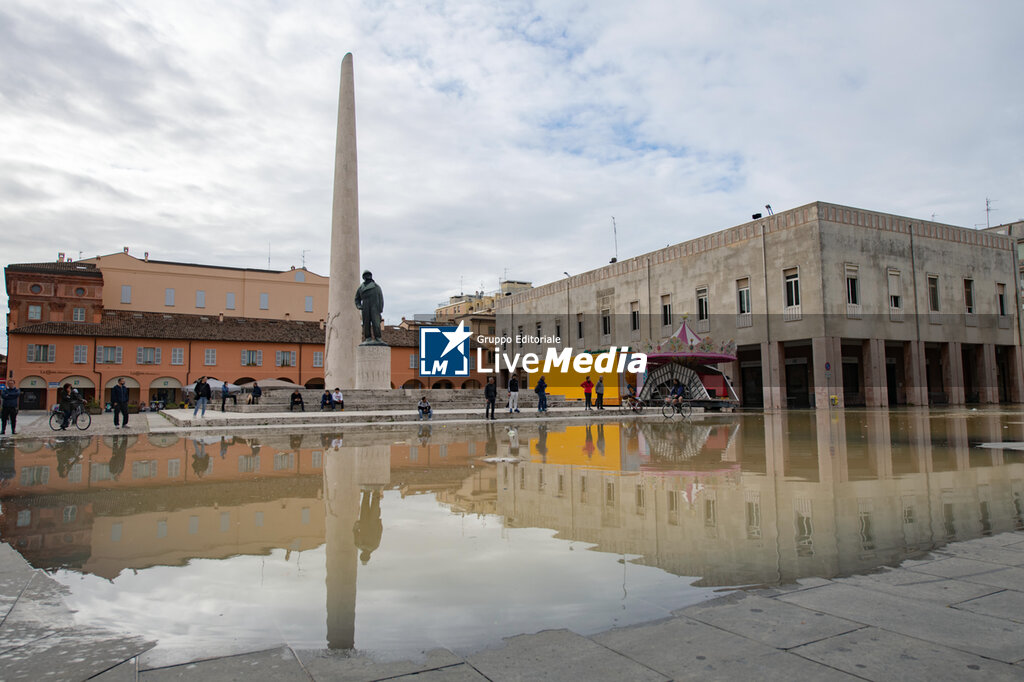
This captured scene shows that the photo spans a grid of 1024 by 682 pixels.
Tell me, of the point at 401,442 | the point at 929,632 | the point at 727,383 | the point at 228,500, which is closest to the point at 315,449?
the point at 401,442

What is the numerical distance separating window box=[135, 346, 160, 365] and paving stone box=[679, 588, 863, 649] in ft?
161

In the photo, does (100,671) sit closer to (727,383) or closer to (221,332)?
(727,383)

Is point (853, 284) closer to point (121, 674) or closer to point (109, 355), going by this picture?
point (121, 674)

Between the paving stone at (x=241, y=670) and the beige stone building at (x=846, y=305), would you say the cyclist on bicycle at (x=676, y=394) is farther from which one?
the paving stone at (x=241, y=670)

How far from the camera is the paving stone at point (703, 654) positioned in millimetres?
2527

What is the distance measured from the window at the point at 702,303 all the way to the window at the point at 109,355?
36.9 meters

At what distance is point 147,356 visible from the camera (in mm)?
45375

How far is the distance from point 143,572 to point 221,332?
1870 inches

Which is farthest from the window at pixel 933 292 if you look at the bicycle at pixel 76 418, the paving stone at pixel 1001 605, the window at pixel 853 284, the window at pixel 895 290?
the bicycle at pixel 76 418

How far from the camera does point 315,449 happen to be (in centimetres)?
1197

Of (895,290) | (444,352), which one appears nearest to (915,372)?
(895,290)

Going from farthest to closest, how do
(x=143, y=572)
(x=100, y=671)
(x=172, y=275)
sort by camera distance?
(x=172, y=275) < (x=143, y=572) < (x=100, y=671)

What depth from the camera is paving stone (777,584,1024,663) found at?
2.75 metres

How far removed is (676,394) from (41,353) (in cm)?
4003
